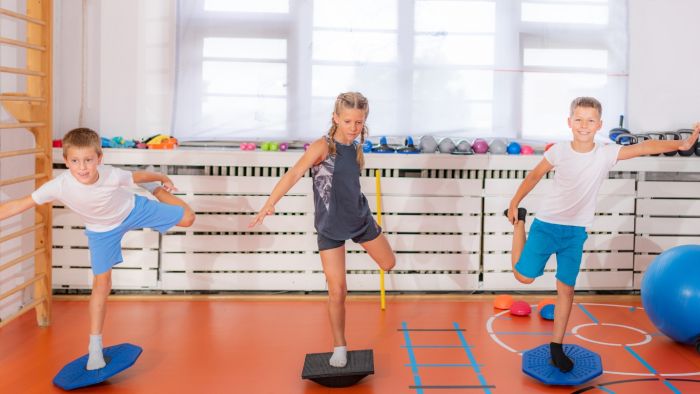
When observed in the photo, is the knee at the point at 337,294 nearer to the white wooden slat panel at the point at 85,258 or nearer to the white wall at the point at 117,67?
the white wooden slat panel at the point at 85,258

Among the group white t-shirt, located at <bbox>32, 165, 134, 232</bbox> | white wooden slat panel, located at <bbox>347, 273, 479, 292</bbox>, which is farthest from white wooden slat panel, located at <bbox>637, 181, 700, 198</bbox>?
white t-shirt, located at <bbox>32, 165, 134, 232</bbox>

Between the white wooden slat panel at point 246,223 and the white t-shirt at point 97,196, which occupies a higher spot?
the white t-shirt at point 97,196

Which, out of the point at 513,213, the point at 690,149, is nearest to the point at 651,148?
the point at 513,213

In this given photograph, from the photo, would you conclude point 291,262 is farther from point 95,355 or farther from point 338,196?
point 95,355

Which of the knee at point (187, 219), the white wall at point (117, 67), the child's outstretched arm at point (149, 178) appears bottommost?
the knee at point (187, 219)

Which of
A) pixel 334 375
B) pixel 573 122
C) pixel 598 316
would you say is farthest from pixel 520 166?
pixel 334 375

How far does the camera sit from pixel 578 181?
3.73m

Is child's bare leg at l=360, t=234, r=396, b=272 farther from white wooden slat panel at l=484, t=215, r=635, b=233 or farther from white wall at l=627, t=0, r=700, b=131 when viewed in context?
white wall at l=627, t=0, r=700, b=131

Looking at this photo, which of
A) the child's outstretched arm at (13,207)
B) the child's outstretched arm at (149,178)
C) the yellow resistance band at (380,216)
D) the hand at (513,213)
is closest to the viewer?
the child's outstretched arm at (13,207)

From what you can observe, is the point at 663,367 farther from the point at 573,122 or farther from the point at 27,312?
the point at 27,312

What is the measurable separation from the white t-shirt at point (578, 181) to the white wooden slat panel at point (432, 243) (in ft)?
4.50

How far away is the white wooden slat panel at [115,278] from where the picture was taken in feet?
16.4

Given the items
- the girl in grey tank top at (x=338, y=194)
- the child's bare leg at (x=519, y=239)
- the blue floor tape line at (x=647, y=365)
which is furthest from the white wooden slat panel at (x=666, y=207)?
the girl in grey tank top at (x=338, y=194)

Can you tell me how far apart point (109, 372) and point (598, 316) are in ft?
9.28
